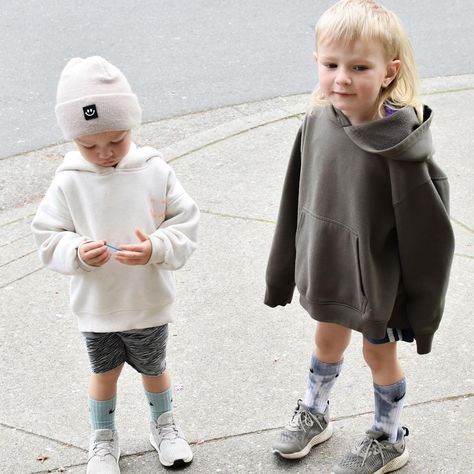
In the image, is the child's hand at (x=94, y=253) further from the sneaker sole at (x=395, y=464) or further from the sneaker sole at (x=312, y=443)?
the sneaker sole at (x=395, y=464)

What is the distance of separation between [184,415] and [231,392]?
22 cm

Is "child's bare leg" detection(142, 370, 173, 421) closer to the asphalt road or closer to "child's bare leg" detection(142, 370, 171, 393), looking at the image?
"child's bare leg" detection(142, 370, 171, 393)

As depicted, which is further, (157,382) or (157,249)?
(157,382)

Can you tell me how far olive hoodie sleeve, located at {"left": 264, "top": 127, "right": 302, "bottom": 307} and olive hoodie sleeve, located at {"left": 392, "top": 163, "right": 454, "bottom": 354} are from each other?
425 millimetres

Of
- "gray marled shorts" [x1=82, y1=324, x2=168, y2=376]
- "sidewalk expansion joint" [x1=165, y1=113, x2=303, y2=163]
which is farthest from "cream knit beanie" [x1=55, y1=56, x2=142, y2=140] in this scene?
"sidewalk expansion joint" [x1=165, y1=113, x2=303, y2=163]

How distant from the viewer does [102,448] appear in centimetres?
338

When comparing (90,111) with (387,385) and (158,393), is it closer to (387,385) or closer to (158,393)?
(158,393)

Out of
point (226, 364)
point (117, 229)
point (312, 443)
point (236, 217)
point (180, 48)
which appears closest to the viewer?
point (117, 229)

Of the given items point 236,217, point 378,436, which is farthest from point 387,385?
point 236,217

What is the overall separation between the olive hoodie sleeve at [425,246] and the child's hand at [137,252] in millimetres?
737

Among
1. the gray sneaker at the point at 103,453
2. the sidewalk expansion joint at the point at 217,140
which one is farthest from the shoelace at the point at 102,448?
the sidewalk expansion joint at the point at 217,140

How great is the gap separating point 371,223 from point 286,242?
0.41m

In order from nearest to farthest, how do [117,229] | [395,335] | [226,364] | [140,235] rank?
[140,235], [117,229], [395,335], [226,364]

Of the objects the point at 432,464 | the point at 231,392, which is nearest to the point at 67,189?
the point at 231,392
